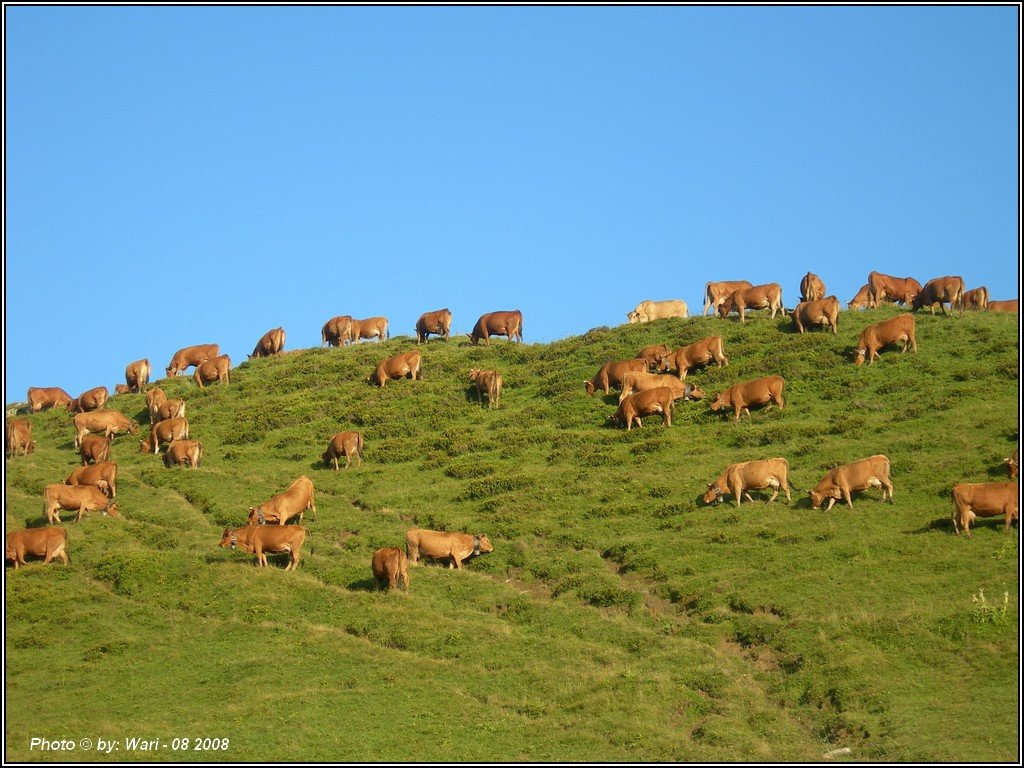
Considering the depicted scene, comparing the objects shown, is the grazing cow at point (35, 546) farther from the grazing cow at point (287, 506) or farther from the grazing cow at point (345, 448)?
the grazing cow at point (345, 448)

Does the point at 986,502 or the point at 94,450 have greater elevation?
the point at 94,450

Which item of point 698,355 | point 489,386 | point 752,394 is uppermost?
point 698,355

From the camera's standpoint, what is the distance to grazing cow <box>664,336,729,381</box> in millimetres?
48750

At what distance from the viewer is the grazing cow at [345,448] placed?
4497 cm

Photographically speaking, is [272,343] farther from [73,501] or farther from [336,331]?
[73,501]

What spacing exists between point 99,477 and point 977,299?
35750 mm

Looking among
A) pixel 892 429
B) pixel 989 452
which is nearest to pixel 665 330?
pixel 892 429

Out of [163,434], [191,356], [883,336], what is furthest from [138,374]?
[883,336]

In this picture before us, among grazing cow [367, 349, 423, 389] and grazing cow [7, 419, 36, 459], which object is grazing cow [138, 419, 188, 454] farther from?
grazing cow [367, 349, 423, 389]

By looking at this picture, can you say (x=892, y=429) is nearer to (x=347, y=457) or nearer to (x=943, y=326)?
(x=943, y=326)

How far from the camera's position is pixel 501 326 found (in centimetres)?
5903

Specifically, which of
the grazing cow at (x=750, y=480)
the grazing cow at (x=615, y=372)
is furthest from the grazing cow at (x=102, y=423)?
the grazing cow at (x=750, y=480)

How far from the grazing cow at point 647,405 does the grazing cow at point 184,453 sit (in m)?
14.7

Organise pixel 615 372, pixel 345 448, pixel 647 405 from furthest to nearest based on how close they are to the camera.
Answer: pixel 615 372 → pixel 647 405 → pixel 345 448
